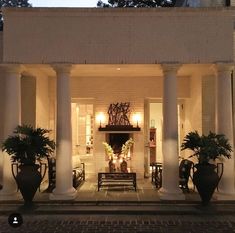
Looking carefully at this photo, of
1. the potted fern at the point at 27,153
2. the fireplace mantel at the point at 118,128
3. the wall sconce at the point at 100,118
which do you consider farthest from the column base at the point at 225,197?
the wall sconce at the point at 100,118

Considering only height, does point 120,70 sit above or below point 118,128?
above

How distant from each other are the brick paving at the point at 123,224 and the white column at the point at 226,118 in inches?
49.8

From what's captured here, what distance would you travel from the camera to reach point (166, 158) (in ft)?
35.3

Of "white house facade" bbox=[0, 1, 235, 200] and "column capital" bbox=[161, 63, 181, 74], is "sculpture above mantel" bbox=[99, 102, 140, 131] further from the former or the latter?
"column capital" bbox=[161, 63, 181, 74]

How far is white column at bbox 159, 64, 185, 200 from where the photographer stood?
10711 mm

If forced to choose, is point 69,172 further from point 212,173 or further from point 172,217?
point 212,173

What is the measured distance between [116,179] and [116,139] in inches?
106

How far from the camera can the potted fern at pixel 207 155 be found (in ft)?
32.2

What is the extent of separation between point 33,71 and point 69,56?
6.62 ft

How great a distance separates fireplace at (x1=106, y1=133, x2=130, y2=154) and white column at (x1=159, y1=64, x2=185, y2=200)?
3565 mm

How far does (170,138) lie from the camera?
1074 centimetres

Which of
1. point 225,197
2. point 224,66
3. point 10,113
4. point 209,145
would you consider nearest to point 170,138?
point 209,145

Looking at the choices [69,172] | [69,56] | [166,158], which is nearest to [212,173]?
[166,158]

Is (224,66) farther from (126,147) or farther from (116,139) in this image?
(116,139)
